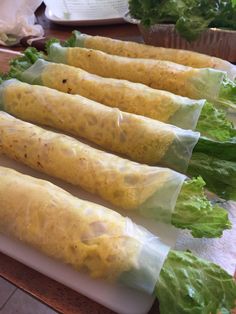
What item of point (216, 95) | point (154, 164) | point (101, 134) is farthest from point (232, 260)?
point (216, 95)

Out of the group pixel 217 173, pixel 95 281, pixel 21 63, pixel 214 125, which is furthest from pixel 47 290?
pixel 21 63

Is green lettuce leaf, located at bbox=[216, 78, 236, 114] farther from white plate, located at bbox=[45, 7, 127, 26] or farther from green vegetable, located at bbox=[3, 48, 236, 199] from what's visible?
white plate, located at bbox=[45, 7, 127, 26]

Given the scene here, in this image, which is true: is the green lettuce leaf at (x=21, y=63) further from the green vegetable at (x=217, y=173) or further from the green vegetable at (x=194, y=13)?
the green vegetable at (x=217, y=173)

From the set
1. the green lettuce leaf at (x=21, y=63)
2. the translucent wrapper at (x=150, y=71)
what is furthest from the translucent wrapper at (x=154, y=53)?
the green lettuce leaf at (x=21, y=63)

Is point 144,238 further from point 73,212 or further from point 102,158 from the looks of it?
point 102,158

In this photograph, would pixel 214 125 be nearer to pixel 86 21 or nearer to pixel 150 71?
pixel 150 71
